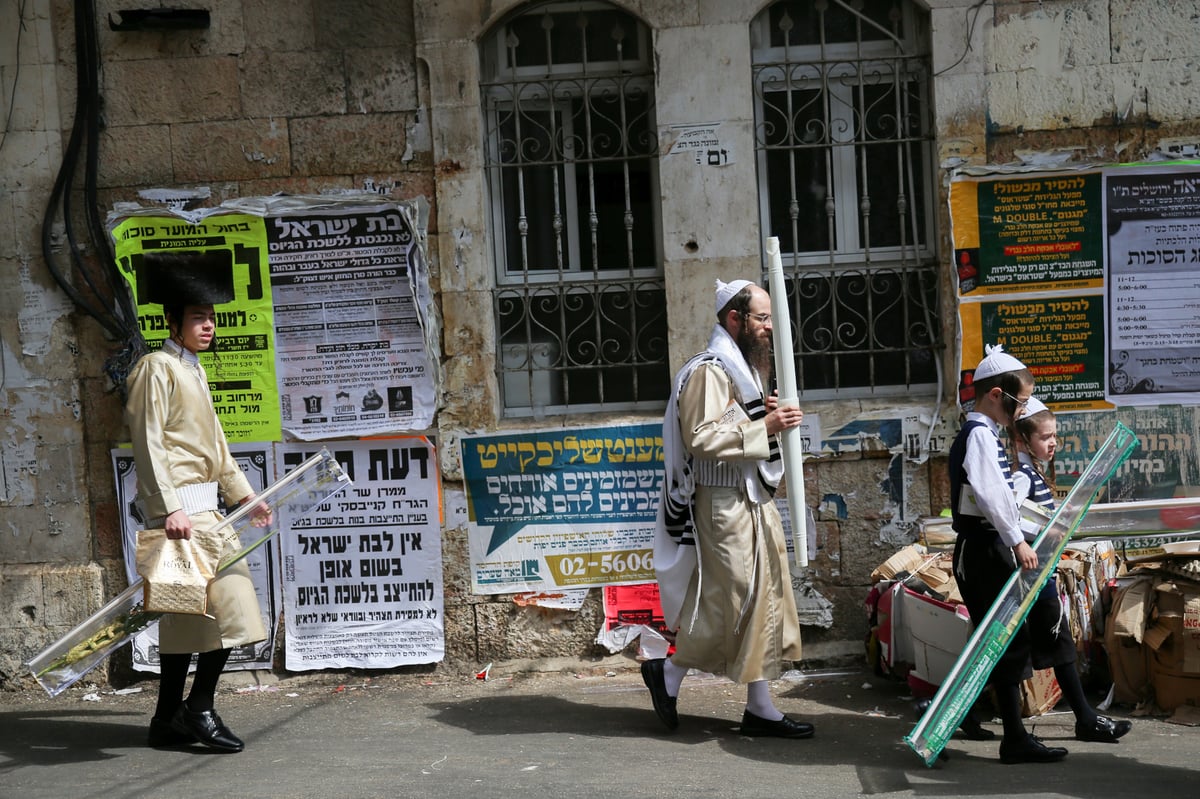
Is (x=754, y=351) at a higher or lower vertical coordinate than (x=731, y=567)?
higher

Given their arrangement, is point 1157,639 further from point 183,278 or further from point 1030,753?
point 183,278

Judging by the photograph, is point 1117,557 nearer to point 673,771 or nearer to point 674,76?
point 673,771

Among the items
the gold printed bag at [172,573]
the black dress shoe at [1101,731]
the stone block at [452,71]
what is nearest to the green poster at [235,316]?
the stone block at [452,71]

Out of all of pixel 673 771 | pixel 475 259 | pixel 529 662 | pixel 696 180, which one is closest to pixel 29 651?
pixel 529 662

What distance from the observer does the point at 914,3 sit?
652 centimetres

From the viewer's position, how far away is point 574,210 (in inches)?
265

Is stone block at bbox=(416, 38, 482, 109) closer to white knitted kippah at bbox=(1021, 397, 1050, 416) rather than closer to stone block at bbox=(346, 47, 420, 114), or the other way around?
stone block at bbox=(346, 47, 420, 114)

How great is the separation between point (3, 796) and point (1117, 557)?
4.94m

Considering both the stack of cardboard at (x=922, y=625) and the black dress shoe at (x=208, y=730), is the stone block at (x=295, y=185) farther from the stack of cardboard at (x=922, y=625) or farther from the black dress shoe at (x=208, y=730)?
the stack of cardboard at (x=922, y=625)

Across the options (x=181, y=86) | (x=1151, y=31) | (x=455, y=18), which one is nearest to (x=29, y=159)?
(x=181, y=86)

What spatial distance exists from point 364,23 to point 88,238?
1828 mm

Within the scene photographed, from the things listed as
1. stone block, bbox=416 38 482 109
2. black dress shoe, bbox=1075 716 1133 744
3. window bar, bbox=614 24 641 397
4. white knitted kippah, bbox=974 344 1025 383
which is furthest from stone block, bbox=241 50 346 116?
black dress shoe, bbox=1075 716 1133 744

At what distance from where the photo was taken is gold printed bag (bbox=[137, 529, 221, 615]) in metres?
4.92

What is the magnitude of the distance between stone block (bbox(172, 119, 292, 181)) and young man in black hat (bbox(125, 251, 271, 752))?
1.36 m
